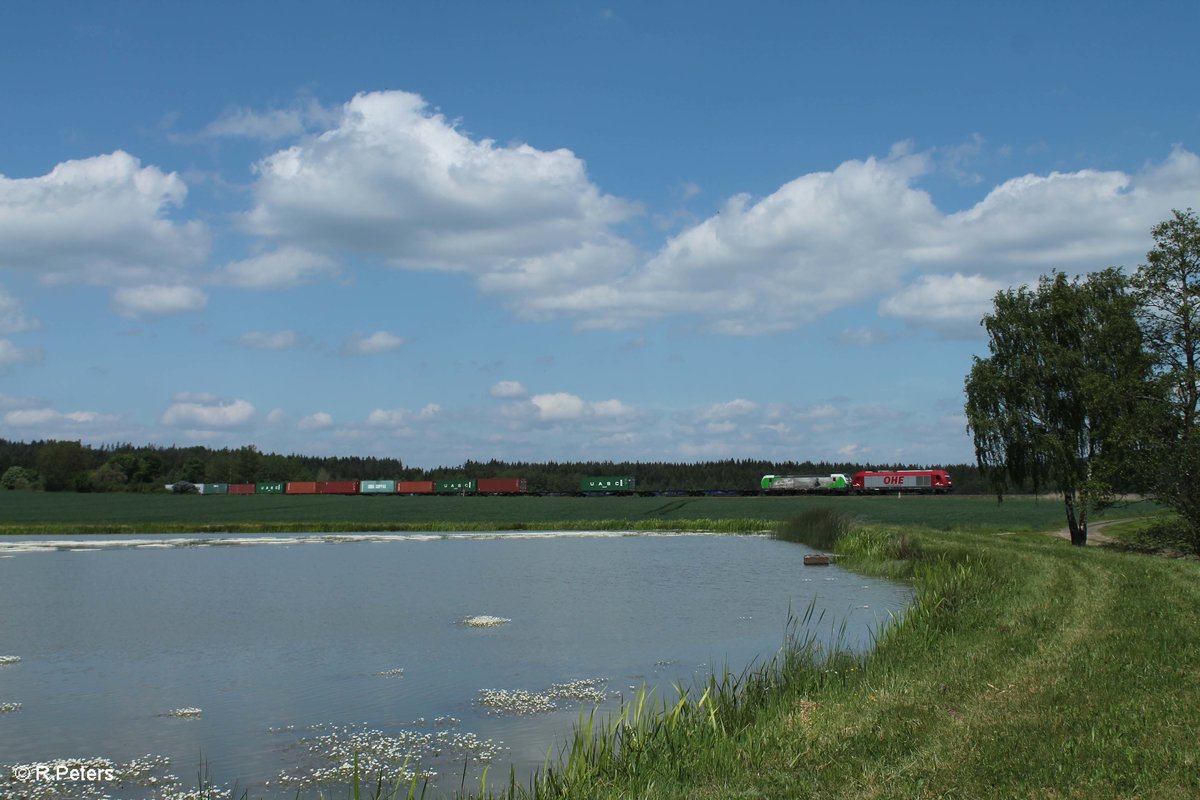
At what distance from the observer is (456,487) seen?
6978 inches

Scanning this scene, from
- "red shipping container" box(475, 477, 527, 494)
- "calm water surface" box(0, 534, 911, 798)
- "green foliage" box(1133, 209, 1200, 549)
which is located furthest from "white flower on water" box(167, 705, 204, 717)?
"red shipping container" box(475, 477, 527, 494)

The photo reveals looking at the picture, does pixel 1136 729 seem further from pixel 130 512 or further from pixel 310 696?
pixel 130 512

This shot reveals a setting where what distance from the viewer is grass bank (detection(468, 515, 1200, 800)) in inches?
343

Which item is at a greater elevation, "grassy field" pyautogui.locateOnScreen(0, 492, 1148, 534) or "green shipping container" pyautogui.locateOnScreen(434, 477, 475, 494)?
"green shipping container" pyautogui.locateOnScreen(434, 477, 475, 494)

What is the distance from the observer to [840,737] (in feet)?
34.4

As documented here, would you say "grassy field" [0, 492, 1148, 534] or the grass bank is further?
"grassy field" [0, 492, 1148, 534]

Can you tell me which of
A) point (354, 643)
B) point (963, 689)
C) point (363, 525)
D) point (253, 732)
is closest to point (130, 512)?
point (363, 525)

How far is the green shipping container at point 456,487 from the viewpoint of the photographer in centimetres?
17600

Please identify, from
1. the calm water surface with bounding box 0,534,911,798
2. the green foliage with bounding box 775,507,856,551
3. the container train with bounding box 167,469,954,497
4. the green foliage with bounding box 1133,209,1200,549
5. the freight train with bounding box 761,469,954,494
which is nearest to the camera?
the calm water surface with bounding box 0,534,911,798

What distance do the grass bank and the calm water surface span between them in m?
2.31

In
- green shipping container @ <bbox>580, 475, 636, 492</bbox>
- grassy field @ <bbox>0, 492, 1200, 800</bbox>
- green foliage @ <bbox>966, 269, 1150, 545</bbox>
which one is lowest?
grassy field @ <bbox>0, 492, 1200, 800</bbox>

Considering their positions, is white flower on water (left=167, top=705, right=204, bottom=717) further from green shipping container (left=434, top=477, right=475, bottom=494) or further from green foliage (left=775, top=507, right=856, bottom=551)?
green shipping container (left=434, top=477, right=475, bottom=494)

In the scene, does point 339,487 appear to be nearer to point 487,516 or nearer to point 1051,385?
point 487,516

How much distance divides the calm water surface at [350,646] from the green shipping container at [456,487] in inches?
5131
